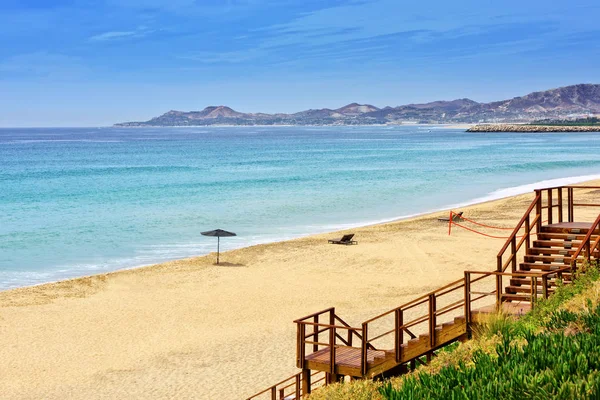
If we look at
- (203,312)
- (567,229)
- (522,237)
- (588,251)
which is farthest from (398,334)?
(203,312)

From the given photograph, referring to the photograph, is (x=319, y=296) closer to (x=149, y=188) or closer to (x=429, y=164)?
(x=149, y=188)

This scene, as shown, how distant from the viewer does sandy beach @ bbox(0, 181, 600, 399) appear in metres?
15.6

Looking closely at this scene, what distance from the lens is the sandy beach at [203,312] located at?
51.0ft

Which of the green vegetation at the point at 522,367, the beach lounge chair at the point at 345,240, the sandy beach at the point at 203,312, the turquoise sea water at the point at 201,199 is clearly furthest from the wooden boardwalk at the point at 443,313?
the turquoise sea water at the point at 201,199

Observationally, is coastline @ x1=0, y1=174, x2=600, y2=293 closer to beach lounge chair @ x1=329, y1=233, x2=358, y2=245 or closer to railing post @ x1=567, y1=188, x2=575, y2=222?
beach lounge chair @ x1=329, y1=233, x2=358, y2=245

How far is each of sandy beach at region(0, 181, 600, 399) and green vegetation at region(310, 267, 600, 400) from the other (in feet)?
19.7

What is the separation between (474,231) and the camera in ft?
107

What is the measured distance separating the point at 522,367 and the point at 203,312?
47.5ft

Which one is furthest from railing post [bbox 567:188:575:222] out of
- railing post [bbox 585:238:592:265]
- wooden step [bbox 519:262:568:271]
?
railing post [bbox 585:238:592:265]

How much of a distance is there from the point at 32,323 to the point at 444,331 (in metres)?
12.6

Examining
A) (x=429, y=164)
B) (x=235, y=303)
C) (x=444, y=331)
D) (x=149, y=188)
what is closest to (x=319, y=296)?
(x=235, y=303)

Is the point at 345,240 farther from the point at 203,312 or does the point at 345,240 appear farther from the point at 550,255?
the point at 550,255

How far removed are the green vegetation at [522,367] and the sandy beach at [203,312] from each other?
5.99 m

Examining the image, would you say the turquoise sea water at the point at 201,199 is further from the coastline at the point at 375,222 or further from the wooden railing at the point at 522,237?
the wooden railing at the point at 522,237
